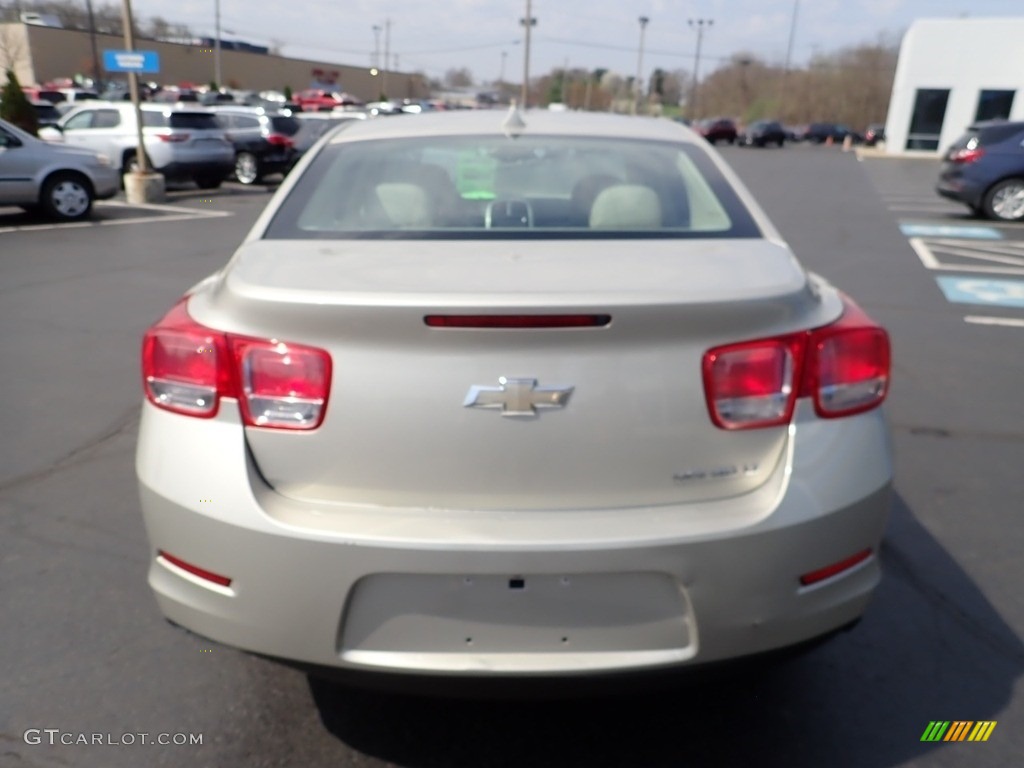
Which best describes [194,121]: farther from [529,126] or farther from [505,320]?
[505,320]

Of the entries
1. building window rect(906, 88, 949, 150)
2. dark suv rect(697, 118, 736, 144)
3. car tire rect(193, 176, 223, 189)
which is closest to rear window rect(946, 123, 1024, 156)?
car tire rect(193, 176, 223, 189)

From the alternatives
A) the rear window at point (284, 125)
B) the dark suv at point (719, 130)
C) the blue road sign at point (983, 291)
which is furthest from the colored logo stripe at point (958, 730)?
the dark suv at point (719, 130)

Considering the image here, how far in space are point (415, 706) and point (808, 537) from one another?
1.29 metres

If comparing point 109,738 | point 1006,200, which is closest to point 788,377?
point 109,738

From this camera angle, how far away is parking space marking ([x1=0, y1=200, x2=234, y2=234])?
12322 mm

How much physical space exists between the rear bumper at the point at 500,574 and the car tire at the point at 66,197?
1230 centimetres

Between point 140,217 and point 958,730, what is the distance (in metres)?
13.8

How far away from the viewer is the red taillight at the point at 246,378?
2004mm

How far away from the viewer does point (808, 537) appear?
Result: 203 cm

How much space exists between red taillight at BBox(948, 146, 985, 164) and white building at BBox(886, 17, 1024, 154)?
2427cm

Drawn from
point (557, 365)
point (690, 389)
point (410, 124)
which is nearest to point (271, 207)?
point (410, 124)

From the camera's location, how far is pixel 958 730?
255 centimetres

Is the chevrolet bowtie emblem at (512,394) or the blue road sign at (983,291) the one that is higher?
the chevrolet bowtie emblem at (512,394)

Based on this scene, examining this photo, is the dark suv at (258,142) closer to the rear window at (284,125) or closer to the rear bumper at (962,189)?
the rear window at (284,125)
